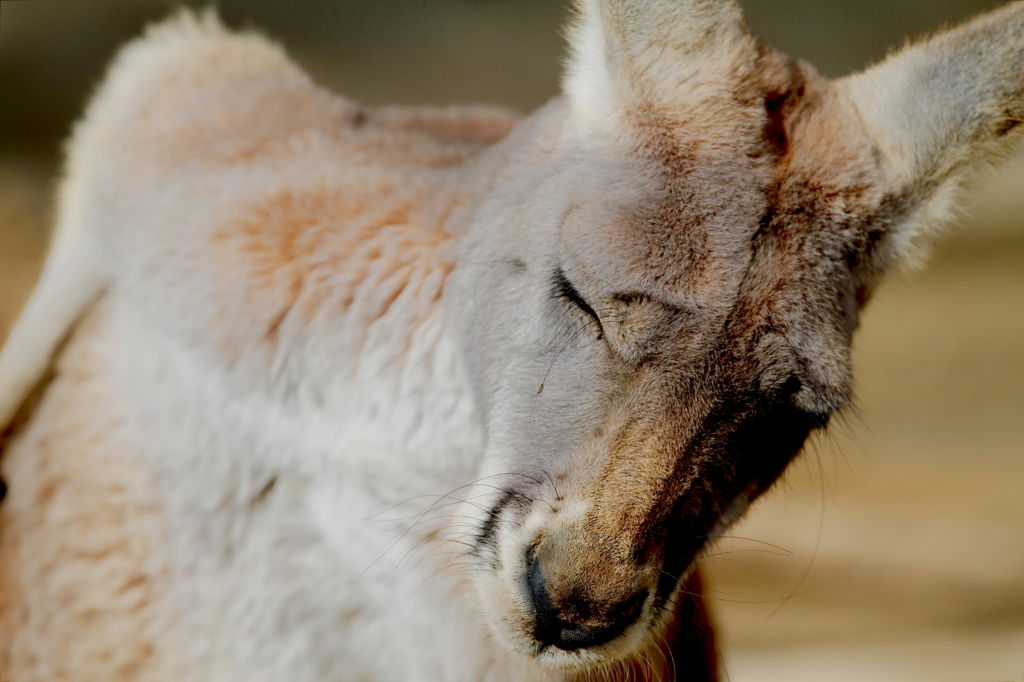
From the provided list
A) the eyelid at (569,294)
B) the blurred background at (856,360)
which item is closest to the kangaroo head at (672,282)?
the eyelid at (569,294)

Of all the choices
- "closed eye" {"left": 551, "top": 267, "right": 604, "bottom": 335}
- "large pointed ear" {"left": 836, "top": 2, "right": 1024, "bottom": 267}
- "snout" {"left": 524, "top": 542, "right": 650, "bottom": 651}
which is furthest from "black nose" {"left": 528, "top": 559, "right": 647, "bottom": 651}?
"large pointed ear" {"left": 836, "top": 2, "right": 1024, "bottom": 267}

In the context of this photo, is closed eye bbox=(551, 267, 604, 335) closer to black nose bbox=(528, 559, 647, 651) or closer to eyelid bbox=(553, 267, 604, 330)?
eyelid bbox=(553, 267, 604, 330)

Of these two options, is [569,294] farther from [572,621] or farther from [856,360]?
[856,360]

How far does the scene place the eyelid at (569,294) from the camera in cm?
101

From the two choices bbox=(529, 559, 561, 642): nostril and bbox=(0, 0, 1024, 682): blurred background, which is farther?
bbox=(0, 0, 1024, 682): blurred background

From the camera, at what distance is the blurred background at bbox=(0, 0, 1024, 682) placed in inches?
65.7

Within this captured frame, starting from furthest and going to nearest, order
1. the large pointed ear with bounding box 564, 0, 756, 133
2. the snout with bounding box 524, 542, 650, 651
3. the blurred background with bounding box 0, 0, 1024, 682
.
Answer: the blurred background with bounding box 0, 0, 1024, 682 → the large pointed ear with bounding box 564, 0, 756, 133 → the snout with bounding box 524, 542, 650, 651

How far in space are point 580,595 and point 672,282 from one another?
0.37 metres

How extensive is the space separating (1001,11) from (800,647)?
1.96 m

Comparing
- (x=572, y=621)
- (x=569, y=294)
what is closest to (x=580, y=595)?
(x=572, y=621)

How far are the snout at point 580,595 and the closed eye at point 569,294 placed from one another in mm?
269

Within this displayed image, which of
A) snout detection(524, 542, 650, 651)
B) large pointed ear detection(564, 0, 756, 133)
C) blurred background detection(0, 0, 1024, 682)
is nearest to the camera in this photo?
snout detection(524, 542, 650, 651)

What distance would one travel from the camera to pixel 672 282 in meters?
0.96

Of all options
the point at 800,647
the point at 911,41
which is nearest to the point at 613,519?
the point at 911,41
